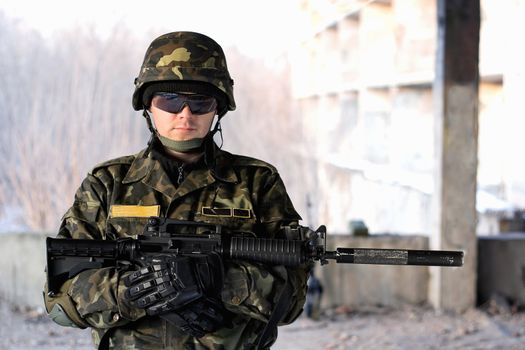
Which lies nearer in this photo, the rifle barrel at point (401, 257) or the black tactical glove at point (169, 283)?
the black tactical glove at point (169, 283)

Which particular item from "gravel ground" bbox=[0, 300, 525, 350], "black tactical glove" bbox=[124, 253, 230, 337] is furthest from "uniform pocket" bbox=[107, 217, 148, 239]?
"gravel ground" bbox=[0, 300, 525, 350]

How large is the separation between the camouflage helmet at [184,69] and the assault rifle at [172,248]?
36cm

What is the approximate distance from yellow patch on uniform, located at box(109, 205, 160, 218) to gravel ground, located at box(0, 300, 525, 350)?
339 cm

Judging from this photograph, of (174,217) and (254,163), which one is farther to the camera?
(254,163)

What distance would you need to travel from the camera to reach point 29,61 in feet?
37.8

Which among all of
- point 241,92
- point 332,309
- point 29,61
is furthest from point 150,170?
point 241,92

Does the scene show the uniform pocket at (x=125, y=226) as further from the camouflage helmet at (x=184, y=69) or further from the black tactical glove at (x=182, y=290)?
the camouflage helmet at (x=184, y=69)

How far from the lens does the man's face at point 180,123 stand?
77.6 inches

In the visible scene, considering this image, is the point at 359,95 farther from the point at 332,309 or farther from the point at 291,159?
the point at 332,309

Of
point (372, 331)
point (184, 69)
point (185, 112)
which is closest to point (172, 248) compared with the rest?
point (185, 112)

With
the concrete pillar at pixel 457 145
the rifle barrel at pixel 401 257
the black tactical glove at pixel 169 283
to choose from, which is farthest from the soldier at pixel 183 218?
the concrete pillar at pixel 457 145

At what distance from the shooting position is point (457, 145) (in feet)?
19.6

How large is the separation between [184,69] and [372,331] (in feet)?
13.0

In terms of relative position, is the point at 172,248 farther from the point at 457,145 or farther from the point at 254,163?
the point at 457,145
